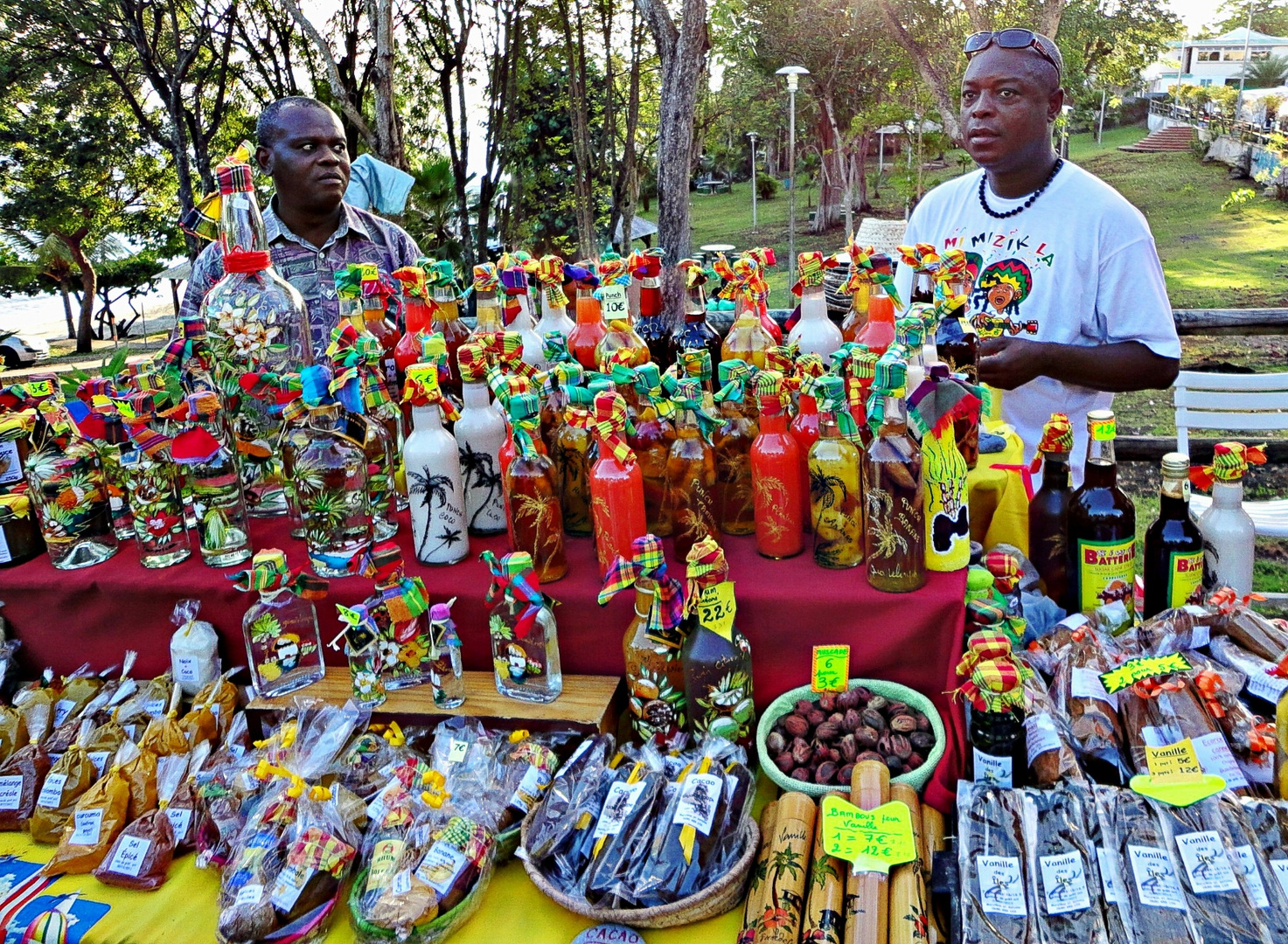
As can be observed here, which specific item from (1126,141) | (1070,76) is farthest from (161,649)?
(1126,141)

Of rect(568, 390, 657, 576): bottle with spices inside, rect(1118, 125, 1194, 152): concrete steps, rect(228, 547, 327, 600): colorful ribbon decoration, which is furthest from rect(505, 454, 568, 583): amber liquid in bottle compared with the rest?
rect(1118, 125, 1194, 152): concrete steps

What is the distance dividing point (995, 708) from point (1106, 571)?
597 millimetres

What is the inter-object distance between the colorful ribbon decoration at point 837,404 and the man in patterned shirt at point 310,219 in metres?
2.09

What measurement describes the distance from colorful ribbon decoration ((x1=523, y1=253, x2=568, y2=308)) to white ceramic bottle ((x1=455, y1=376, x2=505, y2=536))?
0.47 m

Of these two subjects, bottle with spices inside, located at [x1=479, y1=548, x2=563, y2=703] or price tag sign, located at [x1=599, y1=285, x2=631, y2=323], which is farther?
price tag sign, located at [x1=599, y1=285, x2=631, y2=323]

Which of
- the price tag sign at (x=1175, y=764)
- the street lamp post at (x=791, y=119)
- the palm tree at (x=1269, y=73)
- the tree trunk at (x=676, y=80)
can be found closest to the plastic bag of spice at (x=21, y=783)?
the price tag sign at (x=1175, y=764)

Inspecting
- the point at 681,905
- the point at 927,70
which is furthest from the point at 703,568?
the point at 927,70

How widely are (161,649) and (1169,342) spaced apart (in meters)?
2.88

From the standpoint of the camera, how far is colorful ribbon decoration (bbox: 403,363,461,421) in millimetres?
1847

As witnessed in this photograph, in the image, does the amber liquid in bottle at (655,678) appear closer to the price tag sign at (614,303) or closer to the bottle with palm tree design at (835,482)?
the bottle with palm tree design at (835,482)

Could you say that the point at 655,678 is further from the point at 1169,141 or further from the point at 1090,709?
the point at 1169,141

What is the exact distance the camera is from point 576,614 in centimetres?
194

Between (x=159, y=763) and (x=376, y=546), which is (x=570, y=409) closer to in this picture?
(x=376, y=546)

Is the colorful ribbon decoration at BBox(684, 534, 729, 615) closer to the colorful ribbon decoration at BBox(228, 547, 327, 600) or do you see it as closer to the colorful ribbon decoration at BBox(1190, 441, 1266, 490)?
the colorful ribbon decoration at BBox(228, 547, 327, 600)
